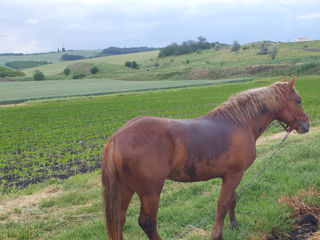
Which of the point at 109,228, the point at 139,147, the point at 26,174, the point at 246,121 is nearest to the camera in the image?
the point at 139,147

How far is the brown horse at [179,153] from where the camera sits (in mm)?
3756

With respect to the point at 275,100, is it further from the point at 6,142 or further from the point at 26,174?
the point at 6,142

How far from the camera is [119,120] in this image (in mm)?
21219

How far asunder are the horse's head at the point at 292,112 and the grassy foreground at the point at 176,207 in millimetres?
1348

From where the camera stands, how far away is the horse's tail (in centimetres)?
385

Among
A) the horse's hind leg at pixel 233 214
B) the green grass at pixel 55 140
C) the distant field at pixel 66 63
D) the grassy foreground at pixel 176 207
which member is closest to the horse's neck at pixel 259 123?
the horse's hind leg at pixel 233 214

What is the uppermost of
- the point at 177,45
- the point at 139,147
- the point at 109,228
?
the point at 177,45

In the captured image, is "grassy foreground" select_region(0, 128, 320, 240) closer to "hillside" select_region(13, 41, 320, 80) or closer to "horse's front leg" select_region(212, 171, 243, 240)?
"horse's front leg" select_region(212, 171, 243, 240)

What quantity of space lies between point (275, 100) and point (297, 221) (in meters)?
1.94

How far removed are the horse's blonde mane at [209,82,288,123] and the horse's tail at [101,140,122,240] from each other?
5.16ft

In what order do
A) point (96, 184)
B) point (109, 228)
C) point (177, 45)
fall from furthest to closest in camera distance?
point (177, 45) → point (96, 184) → point (109, 228)

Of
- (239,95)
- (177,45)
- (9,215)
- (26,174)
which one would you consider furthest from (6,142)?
(177,45)

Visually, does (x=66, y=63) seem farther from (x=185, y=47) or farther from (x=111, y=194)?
(x=111, y=194)

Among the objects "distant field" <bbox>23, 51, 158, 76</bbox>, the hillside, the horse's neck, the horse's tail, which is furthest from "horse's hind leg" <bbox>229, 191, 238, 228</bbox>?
"distant field" <bbox>23, 51, 158, 76</bbox>
